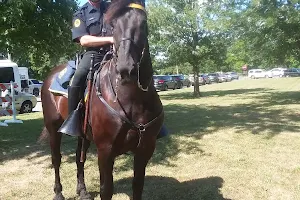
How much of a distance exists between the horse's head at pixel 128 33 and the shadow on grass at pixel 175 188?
8.79ft

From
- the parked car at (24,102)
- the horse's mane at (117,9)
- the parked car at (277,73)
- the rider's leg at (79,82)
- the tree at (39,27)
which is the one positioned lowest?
the parked car at (24,102)

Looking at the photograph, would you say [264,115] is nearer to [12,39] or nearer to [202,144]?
[202,144]

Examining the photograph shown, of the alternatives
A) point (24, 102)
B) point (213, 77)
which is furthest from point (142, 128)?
point (213, 77)

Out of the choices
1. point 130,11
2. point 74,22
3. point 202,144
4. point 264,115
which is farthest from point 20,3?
point 264,115

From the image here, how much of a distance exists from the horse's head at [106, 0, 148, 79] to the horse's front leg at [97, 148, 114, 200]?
3.54 feet

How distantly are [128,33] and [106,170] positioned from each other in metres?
1.64

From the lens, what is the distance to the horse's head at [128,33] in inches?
115

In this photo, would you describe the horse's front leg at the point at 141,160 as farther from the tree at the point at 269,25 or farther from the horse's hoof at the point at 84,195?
the tree at the point at 269,25

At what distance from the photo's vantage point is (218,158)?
275 inches

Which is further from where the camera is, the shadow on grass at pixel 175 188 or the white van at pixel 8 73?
the white van at pixel 8 73

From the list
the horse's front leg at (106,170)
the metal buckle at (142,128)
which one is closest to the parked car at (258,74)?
the horse's front leg at (106,170)

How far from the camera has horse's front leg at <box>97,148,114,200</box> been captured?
3691 mm

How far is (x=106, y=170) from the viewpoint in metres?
3.77

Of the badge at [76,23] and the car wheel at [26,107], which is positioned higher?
the badge at [76,23]
